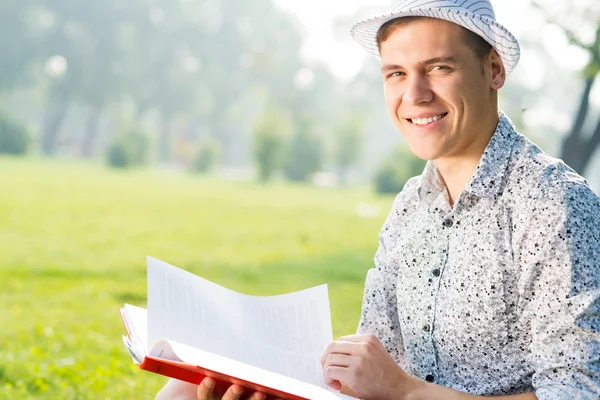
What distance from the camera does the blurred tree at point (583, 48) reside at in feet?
20.8

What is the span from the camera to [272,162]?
73.1ft

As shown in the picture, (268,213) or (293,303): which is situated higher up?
(293,303)

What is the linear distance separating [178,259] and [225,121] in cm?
3642

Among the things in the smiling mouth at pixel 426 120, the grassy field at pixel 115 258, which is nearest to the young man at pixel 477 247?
the smiling mouth at pixel 426 120

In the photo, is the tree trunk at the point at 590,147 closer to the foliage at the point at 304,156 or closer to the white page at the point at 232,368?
the white page at the point at 232,368

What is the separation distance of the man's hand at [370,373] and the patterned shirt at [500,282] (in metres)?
0.16

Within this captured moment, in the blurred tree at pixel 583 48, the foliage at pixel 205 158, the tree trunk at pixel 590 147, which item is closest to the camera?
the blurred tree at pixel 583 48

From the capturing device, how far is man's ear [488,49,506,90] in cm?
171

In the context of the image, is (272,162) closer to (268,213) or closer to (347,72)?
(268,213)

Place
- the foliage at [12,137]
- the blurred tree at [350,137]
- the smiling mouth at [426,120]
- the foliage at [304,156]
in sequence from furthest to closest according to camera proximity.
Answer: the blurred tree at [350,137], the foliage at [304,156], the foliage at [12,137], the smiling mouth at [426,120]

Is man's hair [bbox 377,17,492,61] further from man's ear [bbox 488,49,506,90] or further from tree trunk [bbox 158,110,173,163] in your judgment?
tree trunk [bbox 158,110,173,163]

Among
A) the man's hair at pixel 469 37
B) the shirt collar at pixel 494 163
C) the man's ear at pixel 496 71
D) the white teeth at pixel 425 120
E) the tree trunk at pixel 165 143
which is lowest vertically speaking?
the tree trunk at pixel 165 143

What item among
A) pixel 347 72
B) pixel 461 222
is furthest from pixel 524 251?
pixel 347 72

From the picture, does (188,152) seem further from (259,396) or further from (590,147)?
(259,396)
